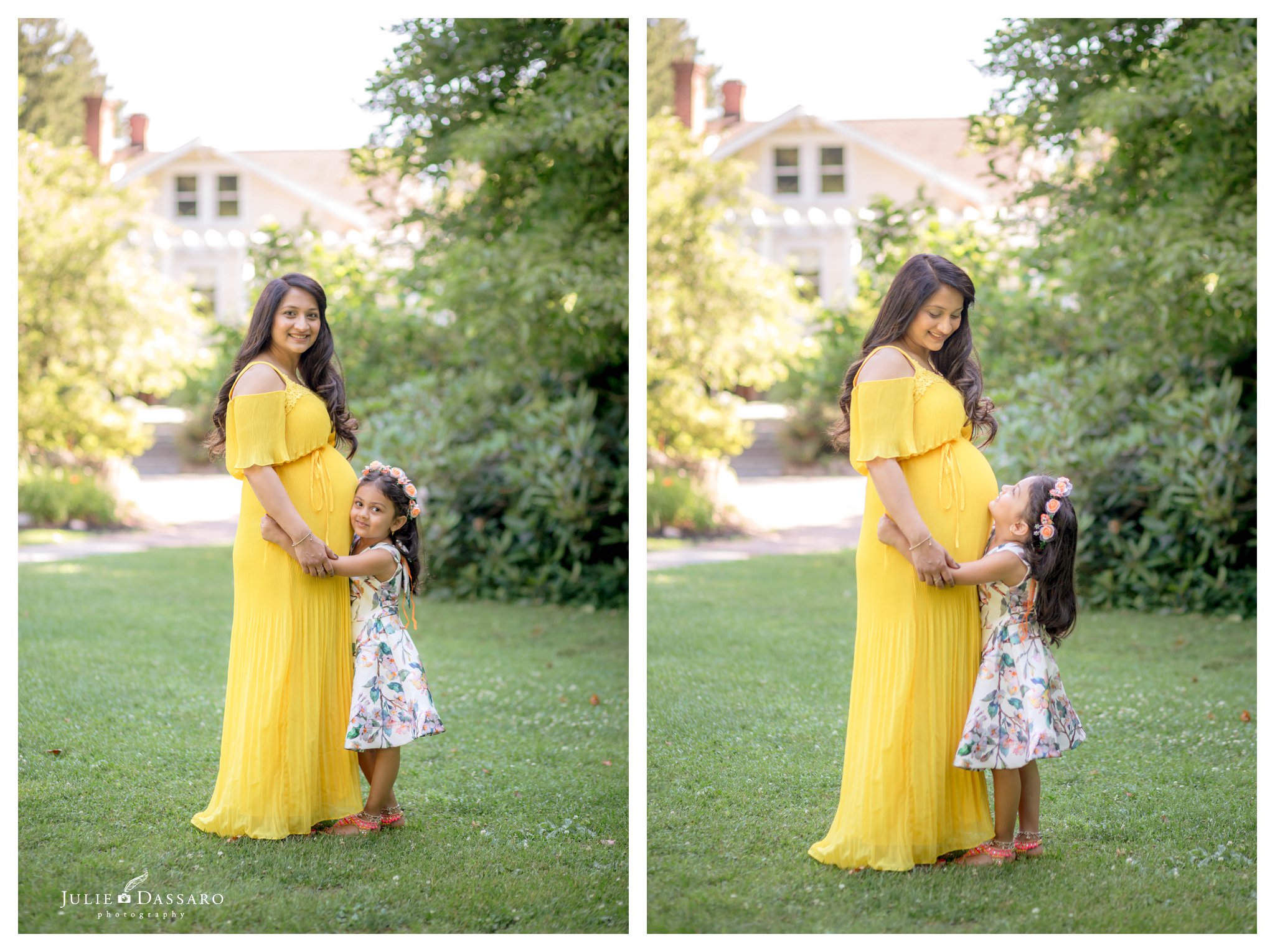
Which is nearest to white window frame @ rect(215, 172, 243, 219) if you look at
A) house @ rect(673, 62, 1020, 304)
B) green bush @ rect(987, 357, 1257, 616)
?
house @ rect(673, 62, 1020, 304)

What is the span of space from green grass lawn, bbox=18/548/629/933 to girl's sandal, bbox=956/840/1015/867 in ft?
2.57

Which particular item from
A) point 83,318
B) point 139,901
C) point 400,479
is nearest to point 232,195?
point 83,318

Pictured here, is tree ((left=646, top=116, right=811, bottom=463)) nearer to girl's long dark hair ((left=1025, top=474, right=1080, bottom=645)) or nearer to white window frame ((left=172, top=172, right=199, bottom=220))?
girl's long dark hair ((left=1025, top=474, right=1080, bottom=645))

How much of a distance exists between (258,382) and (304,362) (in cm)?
18

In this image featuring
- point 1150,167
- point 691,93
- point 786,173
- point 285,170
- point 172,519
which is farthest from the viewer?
point 786,173

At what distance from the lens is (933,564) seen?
2.39 metres

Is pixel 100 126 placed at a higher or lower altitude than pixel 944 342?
higher

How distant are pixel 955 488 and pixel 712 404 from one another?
5.40 m

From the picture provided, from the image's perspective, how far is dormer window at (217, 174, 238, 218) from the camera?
1057cm

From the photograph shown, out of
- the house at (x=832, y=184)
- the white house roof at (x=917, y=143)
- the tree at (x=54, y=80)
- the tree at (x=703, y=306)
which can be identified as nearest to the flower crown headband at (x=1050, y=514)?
the tree at (x=703, y=306)

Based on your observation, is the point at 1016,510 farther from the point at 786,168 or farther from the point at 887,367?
the point at 786,168

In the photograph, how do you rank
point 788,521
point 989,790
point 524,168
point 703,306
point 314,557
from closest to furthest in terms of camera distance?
point 314,557 < point 989,790 < point 524,168 < point 703,306 < point 788,521

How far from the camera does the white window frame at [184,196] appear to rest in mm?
10367

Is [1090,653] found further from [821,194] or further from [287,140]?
[821,194]
